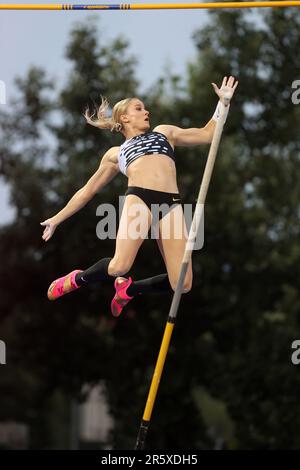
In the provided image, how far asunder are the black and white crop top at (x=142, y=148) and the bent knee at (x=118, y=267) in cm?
122

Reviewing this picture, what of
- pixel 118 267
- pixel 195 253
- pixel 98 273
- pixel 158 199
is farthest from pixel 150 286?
pixel 195 253

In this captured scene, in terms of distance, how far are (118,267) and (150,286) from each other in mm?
497

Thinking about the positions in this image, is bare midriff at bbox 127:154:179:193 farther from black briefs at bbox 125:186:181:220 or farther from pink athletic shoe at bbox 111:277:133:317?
pink athletic shoe at bbox 111:277:133:317

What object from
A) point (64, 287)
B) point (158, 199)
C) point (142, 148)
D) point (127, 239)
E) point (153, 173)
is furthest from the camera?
point (64, 287)

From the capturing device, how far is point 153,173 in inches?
515

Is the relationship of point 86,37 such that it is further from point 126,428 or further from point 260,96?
point 126,428

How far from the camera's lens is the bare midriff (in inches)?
513

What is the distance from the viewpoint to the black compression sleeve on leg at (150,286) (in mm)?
12945

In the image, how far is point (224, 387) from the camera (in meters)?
35.5

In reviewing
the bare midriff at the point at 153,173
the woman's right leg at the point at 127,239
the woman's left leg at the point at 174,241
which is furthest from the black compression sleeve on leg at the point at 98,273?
the bare midriff at the point at 153,173

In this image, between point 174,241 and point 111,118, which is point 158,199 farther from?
point 111,118

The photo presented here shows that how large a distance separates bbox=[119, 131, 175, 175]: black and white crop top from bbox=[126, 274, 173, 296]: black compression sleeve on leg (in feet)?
4.52
